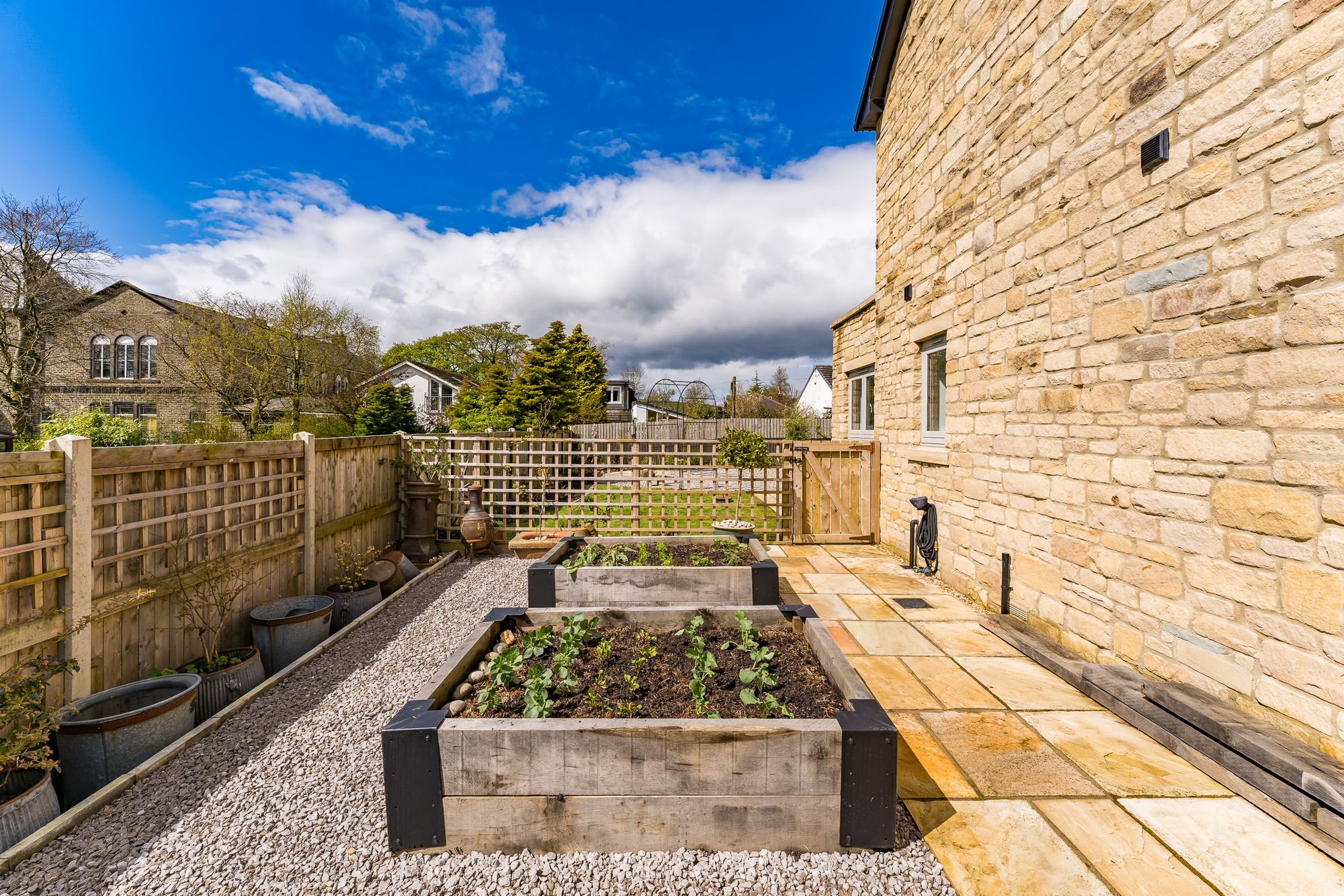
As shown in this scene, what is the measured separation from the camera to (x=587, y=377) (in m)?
27.2

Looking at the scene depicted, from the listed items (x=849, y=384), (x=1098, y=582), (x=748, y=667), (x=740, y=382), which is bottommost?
(x=748, y=667)

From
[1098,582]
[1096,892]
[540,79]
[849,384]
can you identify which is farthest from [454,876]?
[540,79]

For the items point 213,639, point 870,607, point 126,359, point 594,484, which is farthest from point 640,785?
point 126,359

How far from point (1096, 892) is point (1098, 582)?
2091 mm

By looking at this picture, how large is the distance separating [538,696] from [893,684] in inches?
86.3

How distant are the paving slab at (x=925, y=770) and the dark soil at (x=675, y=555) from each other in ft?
6.19

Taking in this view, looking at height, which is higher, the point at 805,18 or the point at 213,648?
the point at 805,18

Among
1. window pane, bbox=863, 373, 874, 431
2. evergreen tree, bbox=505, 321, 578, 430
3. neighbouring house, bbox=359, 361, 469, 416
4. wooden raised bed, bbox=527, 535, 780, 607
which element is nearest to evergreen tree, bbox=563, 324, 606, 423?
evergreen tree, bbox=505, 321, 578, 430

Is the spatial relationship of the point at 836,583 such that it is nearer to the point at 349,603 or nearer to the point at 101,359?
the point at 349,603

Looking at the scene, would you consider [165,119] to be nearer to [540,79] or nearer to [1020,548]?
[540,79]

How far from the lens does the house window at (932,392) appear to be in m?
5.51

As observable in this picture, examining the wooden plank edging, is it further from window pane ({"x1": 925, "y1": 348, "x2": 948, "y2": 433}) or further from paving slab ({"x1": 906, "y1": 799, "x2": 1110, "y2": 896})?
window pane ({"x1": 925, "y1": 348, "x2": 948, "y2": 433})

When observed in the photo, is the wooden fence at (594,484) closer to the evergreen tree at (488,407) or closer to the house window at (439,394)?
the evergreen tree at (488,407)

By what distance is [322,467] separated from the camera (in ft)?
17.7
